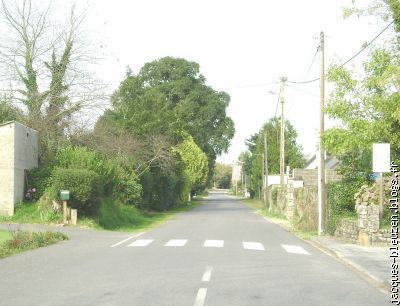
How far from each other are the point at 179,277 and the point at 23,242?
28.0 feet

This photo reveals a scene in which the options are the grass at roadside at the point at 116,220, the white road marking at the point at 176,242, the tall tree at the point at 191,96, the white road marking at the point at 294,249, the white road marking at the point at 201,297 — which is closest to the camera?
the white road marking at the point at 201,297

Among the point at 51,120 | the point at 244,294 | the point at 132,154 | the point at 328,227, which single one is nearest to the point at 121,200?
the point at 132,154

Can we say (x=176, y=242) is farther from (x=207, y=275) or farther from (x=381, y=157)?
(x=207, y=275)

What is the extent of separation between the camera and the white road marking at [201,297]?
9.76 meters

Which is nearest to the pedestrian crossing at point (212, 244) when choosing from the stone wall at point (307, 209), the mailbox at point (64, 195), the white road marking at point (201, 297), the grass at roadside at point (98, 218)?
the mailbox at point (64, 195)

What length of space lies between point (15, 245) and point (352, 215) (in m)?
13.6

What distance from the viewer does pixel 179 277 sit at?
12.5m

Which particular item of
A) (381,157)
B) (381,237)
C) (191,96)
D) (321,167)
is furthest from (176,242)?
(191,96)

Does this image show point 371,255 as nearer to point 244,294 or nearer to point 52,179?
point 244,294

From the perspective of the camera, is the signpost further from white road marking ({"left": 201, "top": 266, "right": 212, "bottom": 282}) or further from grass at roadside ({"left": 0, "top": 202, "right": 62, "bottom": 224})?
grass at roadside ({"left": 0, "top": 202, "right": 62, "bottom": 224})

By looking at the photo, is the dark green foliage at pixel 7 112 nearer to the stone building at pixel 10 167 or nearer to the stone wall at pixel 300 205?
the stone building at pixel 10 167

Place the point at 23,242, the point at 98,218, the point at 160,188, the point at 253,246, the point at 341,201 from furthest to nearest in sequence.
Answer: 1. the point at 160,188
2. the point at 98,218
3. the point at 341,201
4. the point at 253,246
5. the point at 23,242

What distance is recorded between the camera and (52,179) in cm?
3162

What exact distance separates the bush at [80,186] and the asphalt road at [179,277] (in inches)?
395
